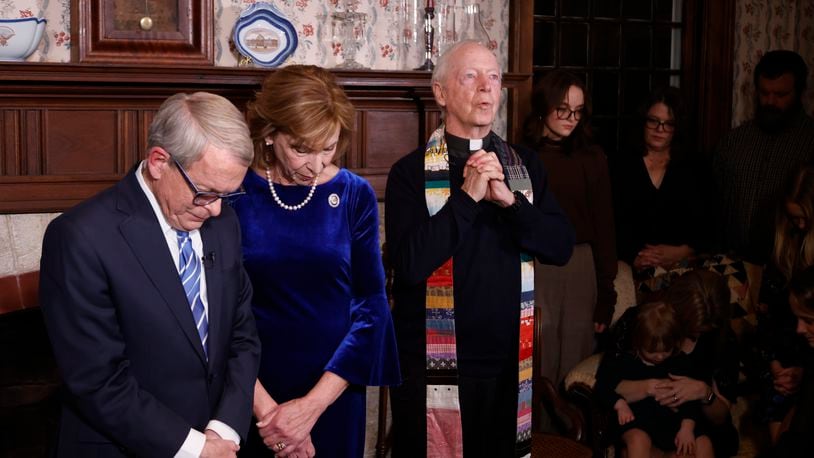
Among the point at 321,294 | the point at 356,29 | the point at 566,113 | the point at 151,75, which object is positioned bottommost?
the point at 321,294

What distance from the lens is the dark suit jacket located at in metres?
1.75

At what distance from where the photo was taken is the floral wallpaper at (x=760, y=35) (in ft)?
16.5

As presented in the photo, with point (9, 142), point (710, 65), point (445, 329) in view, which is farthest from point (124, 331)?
point (710, 65)

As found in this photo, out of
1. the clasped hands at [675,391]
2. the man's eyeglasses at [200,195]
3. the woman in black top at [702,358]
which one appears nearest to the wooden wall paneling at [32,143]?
the man's eyeglasses at [200,195]

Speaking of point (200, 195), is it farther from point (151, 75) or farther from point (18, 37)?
point (18, 37)

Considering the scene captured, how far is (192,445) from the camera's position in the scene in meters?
1.86

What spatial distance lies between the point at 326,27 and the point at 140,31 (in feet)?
2.59

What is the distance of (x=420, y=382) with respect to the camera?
2576 mm

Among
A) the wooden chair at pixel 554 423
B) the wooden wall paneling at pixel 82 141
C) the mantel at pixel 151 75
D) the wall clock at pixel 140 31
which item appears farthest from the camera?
the wall clock at pixel 140 31

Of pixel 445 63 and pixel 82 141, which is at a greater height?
pixel 445 63

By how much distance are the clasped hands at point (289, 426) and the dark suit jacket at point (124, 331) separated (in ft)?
0.87

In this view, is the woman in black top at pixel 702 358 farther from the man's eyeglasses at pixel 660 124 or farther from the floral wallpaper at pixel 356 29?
the floral wallpaper at pixel 356 29

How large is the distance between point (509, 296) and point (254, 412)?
0.72 metres

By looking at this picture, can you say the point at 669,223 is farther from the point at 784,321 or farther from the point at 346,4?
the point at 346,4
